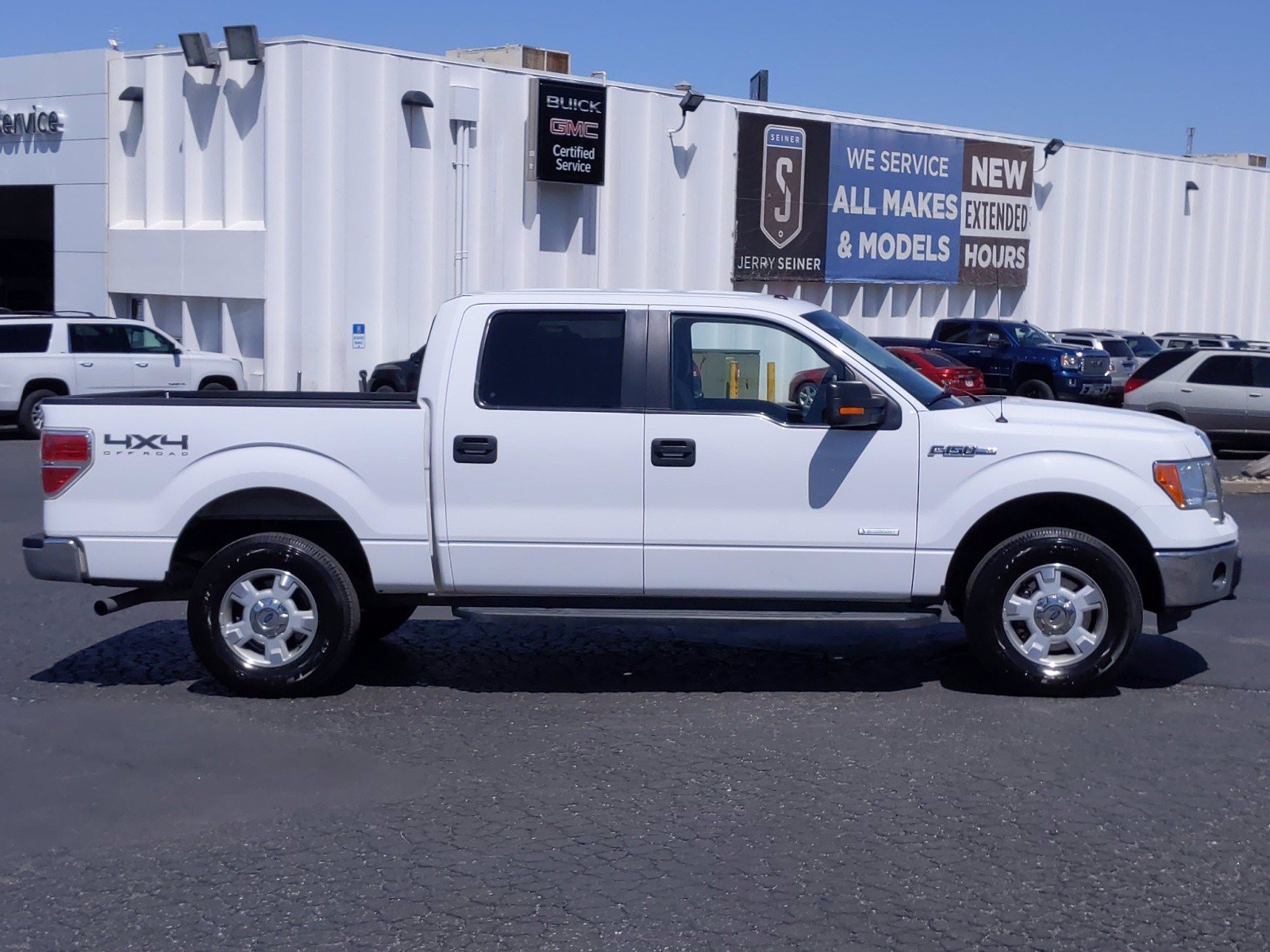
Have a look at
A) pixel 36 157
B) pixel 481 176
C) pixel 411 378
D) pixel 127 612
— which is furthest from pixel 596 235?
pixel 127 612

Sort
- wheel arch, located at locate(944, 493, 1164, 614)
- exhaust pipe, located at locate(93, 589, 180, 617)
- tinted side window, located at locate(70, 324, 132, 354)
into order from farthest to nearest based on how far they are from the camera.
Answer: tinted side window, located at locate(70, 324, 132, 354) → exhaust pipe, located at locate(93, 589, 180, 617) → wheel arch, located at locate(944, 493, 1164, 614)

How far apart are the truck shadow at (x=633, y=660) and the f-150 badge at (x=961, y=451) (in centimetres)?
121

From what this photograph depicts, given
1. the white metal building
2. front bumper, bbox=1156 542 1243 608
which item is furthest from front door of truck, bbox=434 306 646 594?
the white metal building

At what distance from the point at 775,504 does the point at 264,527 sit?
2.59 meters

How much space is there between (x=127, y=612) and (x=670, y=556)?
4284 millimetres

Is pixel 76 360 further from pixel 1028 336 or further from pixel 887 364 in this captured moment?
pixel 1028 336

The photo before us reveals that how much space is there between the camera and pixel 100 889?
189 inches

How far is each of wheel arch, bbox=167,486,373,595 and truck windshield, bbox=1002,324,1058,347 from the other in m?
23.4

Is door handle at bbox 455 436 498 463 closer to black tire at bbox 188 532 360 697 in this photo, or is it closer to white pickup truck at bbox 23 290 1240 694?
white pickup truck at bbox 23 290 1240 694

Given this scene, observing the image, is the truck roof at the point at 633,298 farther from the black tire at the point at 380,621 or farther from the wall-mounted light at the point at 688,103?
the wall-mounted light at the point at 688,103

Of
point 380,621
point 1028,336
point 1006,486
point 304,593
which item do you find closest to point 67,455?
point 304,593

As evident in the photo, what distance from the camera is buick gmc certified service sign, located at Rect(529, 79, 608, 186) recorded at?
89.7ft

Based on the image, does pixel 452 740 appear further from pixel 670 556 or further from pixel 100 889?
pixel 100 889

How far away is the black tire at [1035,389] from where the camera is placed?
27.9 meters
